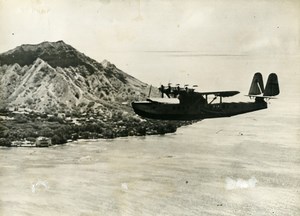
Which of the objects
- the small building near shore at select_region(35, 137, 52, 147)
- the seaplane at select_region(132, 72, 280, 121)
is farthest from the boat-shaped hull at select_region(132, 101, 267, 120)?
the small building near shore at select_region(35, 137, 52, 147)

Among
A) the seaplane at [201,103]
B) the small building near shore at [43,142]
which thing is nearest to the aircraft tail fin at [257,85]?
the seaplane at [201,103]

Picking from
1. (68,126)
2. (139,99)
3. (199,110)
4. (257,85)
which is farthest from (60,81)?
(257,85)

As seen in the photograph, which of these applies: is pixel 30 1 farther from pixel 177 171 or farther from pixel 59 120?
pixel 177 171

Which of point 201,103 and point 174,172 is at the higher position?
point 201,103

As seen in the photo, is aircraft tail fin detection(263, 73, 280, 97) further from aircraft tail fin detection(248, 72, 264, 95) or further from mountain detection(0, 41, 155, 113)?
mountain detection(0, 41, 155, 113)

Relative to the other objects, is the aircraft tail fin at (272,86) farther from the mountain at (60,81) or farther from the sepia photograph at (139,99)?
the mountain at (60,81)

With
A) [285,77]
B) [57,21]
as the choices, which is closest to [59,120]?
[57,21]

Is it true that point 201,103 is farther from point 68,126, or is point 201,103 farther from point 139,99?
point 68,126
